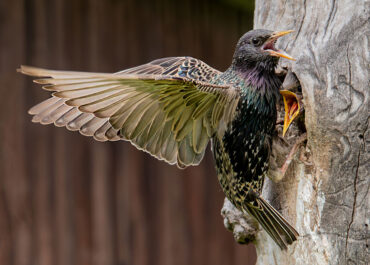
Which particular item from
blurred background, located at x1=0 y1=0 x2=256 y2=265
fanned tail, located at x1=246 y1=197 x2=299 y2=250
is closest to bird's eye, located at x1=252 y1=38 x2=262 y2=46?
fanned tail, located at x1=246 y1=197 x2=299 y2=250

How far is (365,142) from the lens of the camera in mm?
2146

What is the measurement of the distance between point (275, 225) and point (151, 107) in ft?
1.96

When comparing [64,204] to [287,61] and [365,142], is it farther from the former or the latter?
[365,142]

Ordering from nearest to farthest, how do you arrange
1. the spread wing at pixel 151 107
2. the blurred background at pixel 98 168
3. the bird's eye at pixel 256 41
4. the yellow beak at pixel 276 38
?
the spread wing at pixel 151 107
the yellow beak at pixel 276 38
the bird's eye at pixel 256 41
the blurred background at pixel 98 168

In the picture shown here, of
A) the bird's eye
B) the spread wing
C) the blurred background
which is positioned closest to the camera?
the spread wing

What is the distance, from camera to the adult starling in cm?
231

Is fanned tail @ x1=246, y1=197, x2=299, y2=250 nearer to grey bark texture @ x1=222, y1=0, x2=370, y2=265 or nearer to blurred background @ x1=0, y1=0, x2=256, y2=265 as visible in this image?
grey bark texture @ x1=222, y1=0, x2=370, y2=265

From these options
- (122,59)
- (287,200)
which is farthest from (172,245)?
(287,200)

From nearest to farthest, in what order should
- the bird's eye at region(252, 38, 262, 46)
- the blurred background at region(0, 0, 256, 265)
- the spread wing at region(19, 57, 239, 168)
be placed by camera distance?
the spread wing at region(19, 57, 239, 168) → the bird's eye at region(252, 38, 262, 46) → the blurred background at region(0, 0, 256, 265)

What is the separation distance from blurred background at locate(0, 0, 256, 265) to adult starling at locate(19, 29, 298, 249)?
169cm

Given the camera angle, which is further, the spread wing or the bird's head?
the bird's head

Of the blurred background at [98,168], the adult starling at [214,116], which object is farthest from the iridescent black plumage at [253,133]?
the blurred background at [98,168]

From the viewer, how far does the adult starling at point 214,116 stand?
231cm

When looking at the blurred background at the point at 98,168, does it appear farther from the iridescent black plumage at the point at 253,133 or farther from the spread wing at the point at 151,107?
the iridescent black plumage at the point at 253,133
